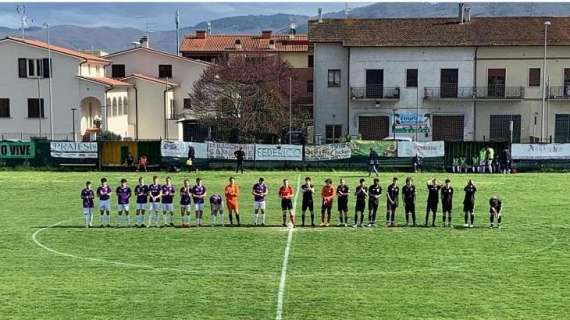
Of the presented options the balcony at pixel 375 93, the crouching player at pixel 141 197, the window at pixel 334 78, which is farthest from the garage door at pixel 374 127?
the crouching player at pixel 141 197

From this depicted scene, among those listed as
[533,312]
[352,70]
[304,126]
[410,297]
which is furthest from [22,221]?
[304,126]

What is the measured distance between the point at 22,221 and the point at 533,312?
754 inches

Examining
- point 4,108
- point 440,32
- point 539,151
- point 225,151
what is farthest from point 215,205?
point 4,108

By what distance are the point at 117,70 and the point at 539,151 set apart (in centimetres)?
4087

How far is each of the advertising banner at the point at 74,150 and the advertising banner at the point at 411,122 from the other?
76.0 feet

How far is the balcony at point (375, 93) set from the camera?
194 ft

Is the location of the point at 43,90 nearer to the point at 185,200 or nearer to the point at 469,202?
the point at 185,200

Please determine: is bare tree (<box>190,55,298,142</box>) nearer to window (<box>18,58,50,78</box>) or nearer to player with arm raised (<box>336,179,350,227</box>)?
window (<box>18,58,50,78</box>)

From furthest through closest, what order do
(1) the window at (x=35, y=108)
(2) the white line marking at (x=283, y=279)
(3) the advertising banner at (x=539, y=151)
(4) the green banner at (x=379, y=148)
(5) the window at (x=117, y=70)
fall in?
(5) the window at (x=117, y=70) < (1) the window at (x=35, y=108) < (4) the green banner at (x=379, y=148) < (3) the advertising banner at (x=539, y=151) < (2) the white line marking at (x=283, y=279)

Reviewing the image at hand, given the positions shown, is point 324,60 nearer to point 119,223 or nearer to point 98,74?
point 98,74

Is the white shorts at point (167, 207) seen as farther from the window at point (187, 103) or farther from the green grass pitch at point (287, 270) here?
the window at point (187, 103)

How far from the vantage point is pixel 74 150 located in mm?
47875

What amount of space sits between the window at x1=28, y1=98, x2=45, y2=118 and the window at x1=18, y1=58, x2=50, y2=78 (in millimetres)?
1908

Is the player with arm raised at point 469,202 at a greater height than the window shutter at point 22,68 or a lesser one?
lesser
